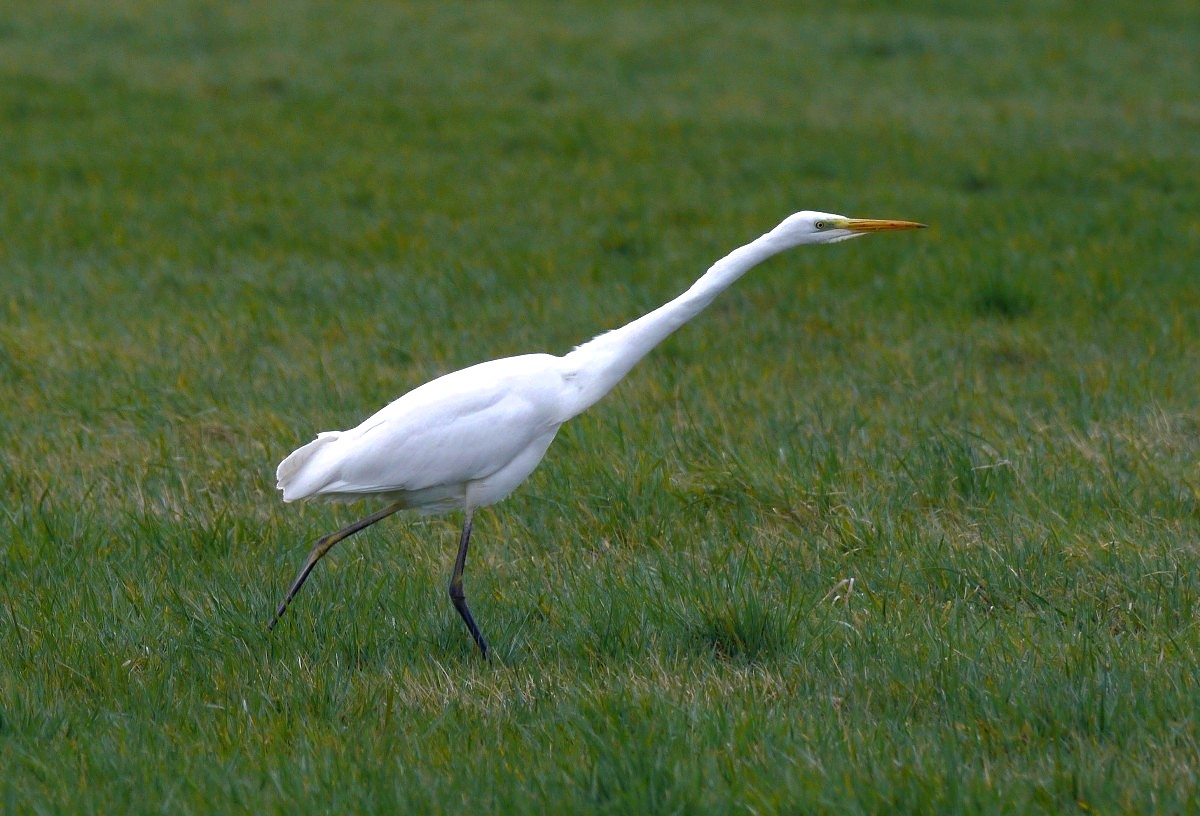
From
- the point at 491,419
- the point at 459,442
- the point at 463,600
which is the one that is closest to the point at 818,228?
the point at 491,419

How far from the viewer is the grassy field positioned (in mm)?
3088

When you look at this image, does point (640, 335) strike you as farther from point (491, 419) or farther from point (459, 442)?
point (459, 442)

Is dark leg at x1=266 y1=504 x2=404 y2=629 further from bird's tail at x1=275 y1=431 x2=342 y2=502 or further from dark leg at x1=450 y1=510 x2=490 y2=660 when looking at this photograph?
dark leg at x1=450 y1=510 x2=490 y2=660

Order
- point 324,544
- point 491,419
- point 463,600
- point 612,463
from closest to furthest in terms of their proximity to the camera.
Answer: point 463,600
point 491,419
point 324,544
point 612,463

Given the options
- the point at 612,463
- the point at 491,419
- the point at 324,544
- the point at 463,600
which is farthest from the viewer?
the point at 612,463

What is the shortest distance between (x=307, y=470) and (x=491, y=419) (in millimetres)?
599

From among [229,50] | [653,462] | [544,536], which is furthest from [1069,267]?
[229,50]

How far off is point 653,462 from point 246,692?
195 cm

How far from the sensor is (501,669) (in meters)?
3.63

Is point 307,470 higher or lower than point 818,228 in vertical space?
lower

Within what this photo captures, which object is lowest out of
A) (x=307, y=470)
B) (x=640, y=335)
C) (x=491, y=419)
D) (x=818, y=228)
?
(x=307, y=470)

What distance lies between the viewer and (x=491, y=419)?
4.04m

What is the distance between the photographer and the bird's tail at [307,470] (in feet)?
13.5

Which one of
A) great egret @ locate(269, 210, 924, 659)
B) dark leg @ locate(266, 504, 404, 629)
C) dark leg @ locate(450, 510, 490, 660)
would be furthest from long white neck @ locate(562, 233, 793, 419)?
dark leg @ locate(266, 504, 404, 629)
